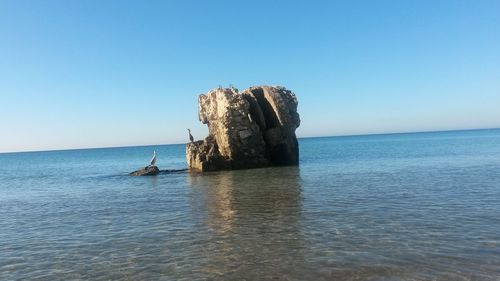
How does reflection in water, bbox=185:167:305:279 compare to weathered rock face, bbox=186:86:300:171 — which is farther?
weathered rock face, bbox=186:86:300:171

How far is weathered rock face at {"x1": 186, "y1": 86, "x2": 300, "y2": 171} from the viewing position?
1900 inches

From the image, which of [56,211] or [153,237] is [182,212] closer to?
[153,237]

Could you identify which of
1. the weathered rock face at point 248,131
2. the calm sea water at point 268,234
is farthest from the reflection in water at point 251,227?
the weathered rock face at point 248,131

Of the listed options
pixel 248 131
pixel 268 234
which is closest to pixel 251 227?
pixel 268 234

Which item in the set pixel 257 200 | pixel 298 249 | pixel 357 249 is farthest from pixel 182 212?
pixel 357 249

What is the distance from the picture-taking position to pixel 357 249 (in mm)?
13500

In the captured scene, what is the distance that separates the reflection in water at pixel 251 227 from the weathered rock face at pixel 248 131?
14318mm

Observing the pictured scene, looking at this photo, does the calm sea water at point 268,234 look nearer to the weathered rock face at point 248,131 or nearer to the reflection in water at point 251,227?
the reflection in water at point 251,227

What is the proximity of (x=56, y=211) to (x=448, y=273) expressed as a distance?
21788 millimetres

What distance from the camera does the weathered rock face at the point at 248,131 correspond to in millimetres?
48250

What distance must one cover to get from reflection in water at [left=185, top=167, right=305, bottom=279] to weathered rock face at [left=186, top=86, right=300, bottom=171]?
1432 centimetres

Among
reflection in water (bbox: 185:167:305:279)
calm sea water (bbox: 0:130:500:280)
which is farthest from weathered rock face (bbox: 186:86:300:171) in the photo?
calm sea water (bbox: 0:130:500:280)

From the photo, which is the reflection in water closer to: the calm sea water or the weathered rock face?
the calm sea water

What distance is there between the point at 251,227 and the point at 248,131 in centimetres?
3099
